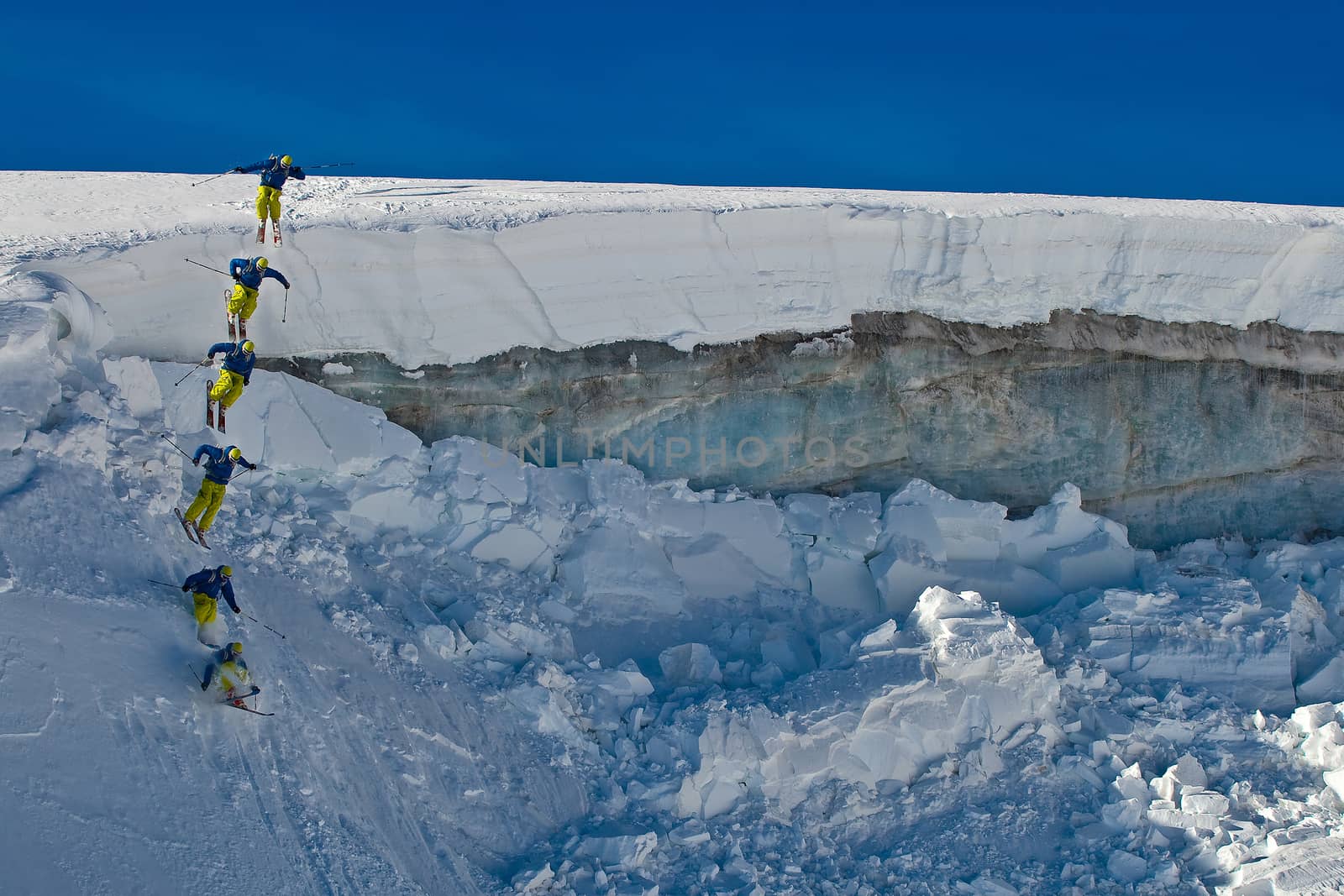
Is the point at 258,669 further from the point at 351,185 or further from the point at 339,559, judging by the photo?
the point at 351,185

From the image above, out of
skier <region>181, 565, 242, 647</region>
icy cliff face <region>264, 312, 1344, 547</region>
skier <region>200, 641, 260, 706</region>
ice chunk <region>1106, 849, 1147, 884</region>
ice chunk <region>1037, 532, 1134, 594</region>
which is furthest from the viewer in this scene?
ice chunk <region>1037, 532, 1134, 594</region>

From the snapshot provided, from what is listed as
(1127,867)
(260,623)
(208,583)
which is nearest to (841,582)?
(1127,867)

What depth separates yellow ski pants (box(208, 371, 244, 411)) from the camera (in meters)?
7.07

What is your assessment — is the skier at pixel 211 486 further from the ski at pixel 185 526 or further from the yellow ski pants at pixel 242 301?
the yellow ski pants at pixel 242 301

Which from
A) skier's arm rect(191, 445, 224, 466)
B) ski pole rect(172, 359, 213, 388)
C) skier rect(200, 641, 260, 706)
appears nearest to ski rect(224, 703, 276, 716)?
skier rect(200, 641, 260, 706)

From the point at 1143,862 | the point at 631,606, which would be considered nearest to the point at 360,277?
the point at 631,606

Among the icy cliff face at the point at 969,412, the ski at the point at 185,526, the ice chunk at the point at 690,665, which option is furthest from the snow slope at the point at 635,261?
the ice chunk at the point at 690,665

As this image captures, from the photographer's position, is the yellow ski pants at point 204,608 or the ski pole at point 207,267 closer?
the yellow ski pants at point 204,608

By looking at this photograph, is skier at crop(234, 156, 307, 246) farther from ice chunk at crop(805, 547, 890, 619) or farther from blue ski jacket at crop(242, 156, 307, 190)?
ice chunk at crop(805, 547, 890, 619)

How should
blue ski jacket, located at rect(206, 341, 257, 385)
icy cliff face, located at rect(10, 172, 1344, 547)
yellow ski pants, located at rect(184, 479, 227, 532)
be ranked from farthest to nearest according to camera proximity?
icy cliff face, located at rect(10, 172, 1344, 547)
blue ski jacket, located at rect(206, 341, 257, 385)
yellow ski pants, located at rect(184, 479, 227, 532)

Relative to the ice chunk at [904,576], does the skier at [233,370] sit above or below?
above

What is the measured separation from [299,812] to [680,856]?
190cm

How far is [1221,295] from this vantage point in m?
9.02

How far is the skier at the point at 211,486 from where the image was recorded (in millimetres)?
6379
